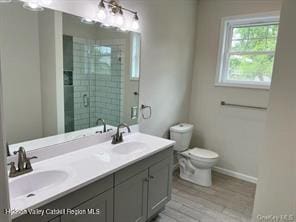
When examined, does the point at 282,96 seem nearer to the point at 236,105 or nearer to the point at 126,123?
the point at 126,123

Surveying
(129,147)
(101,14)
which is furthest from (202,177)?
(101,14)

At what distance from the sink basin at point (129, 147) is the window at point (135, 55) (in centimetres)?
75

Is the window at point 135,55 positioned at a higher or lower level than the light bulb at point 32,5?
lower

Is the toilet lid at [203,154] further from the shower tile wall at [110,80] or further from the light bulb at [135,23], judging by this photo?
the light bulb at [135,23]

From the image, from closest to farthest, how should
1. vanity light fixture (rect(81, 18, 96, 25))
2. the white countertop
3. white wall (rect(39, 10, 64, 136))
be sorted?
the white countertop, white wall (rect(39, 10, 64, 136)), vanity light fixture (rect(81, 18, 96, 25))

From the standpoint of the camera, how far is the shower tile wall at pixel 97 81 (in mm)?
1948

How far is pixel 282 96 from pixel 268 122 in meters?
0.20

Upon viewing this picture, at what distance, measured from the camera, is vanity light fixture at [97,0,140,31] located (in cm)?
192

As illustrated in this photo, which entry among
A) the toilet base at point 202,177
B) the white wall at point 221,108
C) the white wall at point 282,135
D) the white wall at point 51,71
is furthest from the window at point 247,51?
the white wall at point 51,71

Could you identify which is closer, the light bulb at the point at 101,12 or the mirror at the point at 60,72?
the mirror at the point at 60,72

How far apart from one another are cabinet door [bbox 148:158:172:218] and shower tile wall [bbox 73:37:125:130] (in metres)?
0.68

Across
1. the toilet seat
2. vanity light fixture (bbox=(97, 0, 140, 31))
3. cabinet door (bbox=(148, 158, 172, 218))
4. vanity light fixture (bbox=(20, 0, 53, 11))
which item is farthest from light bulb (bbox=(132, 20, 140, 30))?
the toilet seat

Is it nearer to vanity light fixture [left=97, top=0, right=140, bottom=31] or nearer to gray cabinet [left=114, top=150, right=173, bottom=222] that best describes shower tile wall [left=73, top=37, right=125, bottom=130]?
vanity light fixture [left=97, top=0, right=140, bottom=31]

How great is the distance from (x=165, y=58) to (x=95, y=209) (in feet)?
6.66
